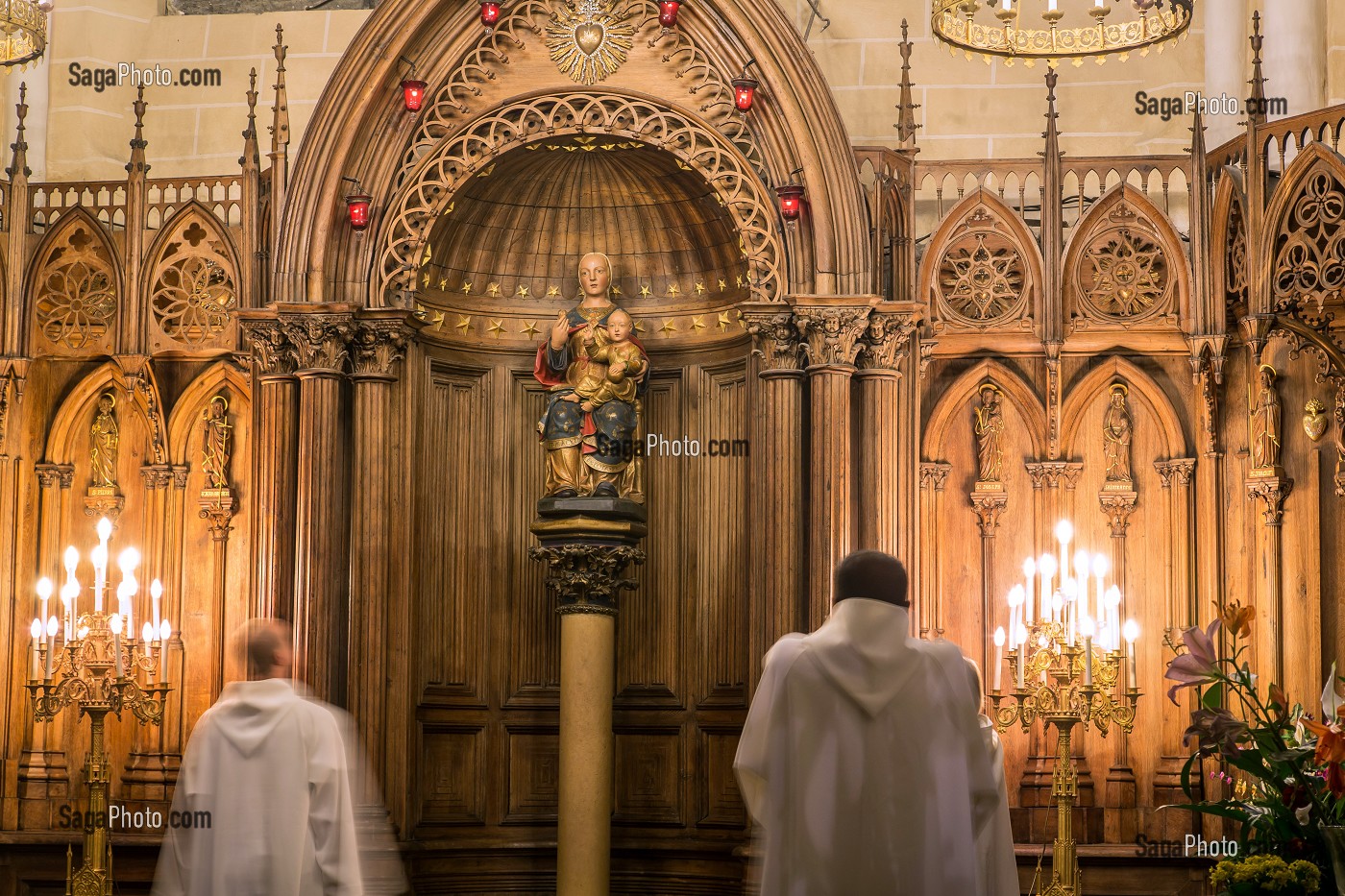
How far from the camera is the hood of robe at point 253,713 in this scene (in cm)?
729

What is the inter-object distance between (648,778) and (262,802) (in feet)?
18.4

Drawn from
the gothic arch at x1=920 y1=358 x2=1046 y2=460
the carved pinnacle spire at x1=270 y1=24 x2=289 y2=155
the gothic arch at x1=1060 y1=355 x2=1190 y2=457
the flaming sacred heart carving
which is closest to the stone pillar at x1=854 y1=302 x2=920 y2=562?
the gothic arch at x1=920 y1=358 x2=1046 y2=460

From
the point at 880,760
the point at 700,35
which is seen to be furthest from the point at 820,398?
the point at 880,760

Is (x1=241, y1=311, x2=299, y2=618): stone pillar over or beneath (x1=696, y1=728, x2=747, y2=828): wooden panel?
over

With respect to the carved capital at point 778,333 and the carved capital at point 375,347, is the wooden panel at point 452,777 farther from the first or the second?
the carved capital at point 778,333

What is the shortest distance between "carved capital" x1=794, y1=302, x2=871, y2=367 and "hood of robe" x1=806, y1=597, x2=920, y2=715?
5512 millimetres

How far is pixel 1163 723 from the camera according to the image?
11766 millimetres

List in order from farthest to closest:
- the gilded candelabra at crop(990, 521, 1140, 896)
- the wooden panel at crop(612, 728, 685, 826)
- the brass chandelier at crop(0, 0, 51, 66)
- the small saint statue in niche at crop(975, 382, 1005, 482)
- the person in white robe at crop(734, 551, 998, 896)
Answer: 1. the wooden panel at crop(612, 728, 685, 826)
2. the brass chandelier at crop(0, 0, 51, 66)
3. the small saint statue in niche at crop(975, 382, 1005, 482)
4. the gilded candelabra at crop(990, 521, 1140, 896)
5. the person in white robe at crop(734, 551, 998, 896)

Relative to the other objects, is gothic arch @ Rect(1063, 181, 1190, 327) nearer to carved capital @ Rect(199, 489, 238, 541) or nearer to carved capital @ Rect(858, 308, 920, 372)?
carved capital @ Rect(858, 308, 920, 372)

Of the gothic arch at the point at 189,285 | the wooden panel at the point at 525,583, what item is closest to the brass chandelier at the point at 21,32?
the gothic arch at the point at 189,285

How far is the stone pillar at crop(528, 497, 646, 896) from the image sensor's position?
11.6 m

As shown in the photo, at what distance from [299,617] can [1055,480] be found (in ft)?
15.4

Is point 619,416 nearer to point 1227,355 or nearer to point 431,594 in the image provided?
point 431,594

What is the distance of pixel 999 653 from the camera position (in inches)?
442
